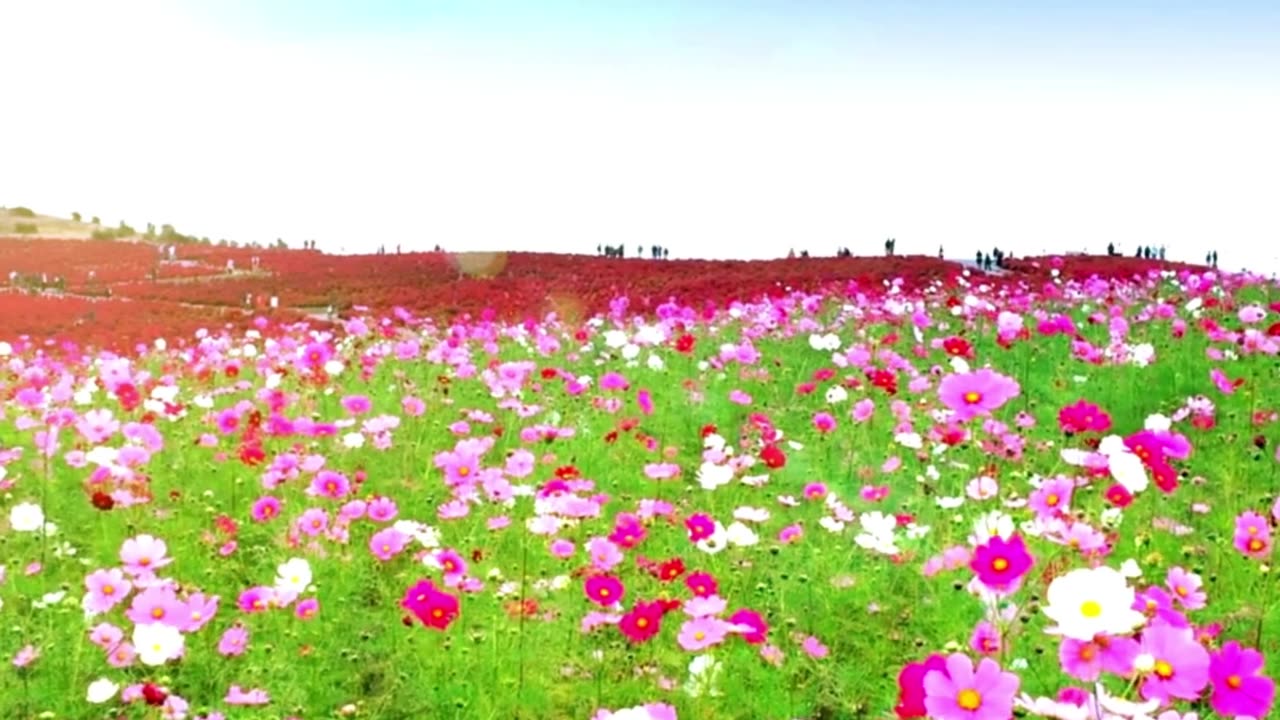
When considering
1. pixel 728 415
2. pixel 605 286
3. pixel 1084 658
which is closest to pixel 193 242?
pixel 605 286

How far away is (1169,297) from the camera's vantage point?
37.3 feet

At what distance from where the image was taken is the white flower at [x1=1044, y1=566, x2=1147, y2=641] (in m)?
1.64

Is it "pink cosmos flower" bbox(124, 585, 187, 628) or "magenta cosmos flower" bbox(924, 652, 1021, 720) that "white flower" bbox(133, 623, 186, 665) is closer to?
"pink cosmos flower" bbox(124, 585, 187, 628)

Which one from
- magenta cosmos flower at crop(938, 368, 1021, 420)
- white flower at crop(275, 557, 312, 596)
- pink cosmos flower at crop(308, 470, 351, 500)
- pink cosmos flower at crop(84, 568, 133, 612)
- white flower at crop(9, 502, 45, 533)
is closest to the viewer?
magenta cosmos flower at crop(938, 368, 1021, 420)

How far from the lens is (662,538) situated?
504 centimetres

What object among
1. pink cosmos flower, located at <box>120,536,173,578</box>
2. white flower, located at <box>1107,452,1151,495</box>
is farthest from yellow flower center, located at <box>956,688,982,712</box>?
pink cosmos flower, located at <box>120,536,173,578</box>

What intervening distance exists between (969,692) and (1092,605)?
0.70 feet

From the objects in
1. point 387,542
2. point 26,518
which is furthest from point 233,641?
point 26,518

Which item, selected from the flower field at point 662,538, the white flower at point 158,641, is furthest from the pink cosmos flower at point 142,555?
the white flower at point 158,641

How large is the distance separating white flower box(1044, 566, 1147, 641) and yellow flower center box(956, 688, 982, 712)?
146 mm

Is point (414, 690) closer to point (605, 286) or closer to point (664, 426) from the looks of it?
point (664, 426)

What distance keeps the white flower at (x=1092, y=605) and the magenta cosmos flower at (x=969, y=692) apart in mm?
111

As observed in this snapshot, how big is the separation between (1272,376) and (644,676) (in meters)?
5.64

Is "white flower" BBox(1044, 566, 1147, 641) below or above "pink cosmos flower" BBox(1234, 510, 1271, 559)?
above
